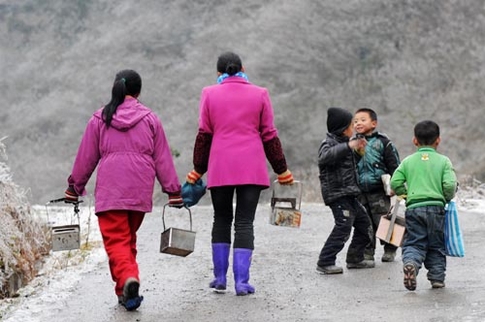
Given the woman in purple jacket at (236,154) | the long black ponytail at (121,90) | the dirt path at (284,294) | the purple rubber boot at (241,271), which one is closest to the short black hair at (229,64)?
the woman in purple jacket at (236,154)

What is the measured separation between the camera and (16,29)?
130ft

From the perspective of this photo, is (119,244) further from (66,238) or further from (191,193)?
(191,193)

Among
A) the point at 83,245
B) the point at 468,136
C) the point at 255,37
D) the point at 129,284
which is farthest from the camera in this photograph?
the point at 255,37

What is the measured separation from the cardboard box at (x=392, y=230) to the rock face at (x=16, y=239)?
11.0 ft

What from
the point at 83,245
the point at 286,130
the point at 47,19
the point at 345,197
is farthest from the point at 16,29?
the point at 345,197

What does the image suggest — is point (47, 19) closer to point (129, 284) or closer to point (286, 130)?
point (286, 130)

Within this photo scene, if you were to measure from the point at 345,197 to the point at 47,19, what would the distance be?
32986 mm

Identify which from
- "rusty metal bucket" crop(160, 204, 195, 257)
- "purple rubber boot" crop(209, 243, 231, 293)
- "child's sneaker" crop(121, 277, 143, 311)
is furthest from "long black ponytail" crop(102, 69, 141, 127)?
"purple rubber boot" crop(209, 243, 231, 293)

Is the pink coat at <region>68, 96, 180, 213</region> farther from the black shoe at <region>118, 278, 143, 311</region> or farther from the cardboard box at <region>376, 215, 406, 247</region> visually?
the cardboard box at <region>376, 215, 406, 247</region>

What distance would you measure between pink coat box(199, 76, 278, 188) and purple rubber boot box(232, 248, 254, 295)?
1.86 ft

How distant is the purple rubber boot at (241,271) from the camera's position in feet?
24.8

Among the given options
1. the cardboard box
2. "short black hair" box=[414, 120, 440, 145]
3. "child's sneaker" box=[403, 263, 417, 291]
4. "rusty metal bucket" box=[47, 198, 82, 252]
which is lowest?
"child's sneaker" box=[403, 263, 417, 291]

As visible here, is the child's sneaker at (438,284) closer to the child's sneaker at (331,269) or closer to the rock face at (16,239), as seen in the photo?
the child's sneaker at (331,269)

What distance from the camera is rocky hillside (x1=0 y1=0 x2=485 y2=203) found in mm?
32938
